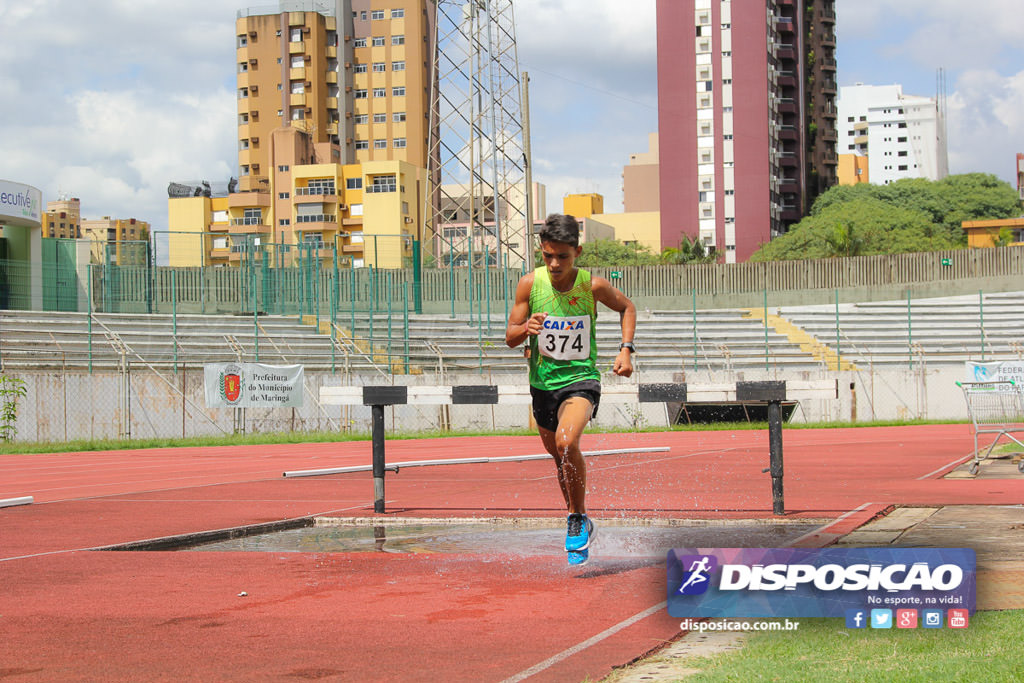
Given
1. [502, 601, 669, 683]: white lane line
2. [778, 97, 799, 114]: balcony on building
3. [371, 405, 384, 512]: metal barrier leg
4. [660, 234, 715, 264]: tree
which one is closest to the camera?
[502, 601, 669, 683]: white lane line

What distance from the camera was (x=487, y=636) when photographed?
15.2 feet

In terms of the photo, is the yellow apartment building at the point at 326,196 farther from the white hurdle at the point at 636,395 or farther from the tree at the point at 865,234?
the white hurdle at the point at 636,395

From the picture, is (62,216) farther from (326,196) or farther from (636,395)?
(636,395)

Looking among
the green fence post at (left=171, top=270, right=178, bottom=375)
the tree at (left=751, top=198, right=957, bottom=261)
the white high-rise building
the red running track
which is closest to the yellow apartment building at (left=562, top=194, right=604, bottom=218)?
the tree at (left=751, top=198, right=957, bottom=261)

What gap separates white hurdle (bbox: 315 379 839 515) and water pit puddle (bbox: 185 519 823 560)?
66cm

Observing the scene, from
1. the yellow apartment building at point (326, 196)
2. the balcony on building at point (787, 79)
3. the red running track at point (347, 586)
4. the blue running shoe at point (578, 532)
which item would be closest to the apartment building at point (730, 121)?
the balcony on building at point (787, 79)

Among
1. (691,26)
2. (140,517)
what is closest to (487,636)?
(140,517)

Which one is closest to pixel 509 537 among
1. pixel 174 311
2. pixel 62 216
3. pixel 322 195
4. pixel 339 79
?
pixel 174 311

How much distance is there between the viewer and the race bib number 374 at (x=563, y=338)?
6.40 m

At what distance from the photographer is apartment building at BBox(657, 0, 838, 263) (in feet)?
317

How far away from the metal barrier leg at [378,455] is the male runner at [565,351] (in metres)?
2.67

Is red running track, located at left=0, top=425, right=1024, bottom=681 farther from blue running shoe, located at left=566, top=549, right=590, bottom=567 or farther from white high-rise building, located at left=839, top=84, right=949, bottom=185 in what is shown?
white high-rise building, located at left=839, top=84, right=949, bottom=185

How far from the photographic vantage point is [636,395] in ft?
27.6

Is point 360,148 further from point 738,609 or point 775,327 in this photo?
point 738,609
